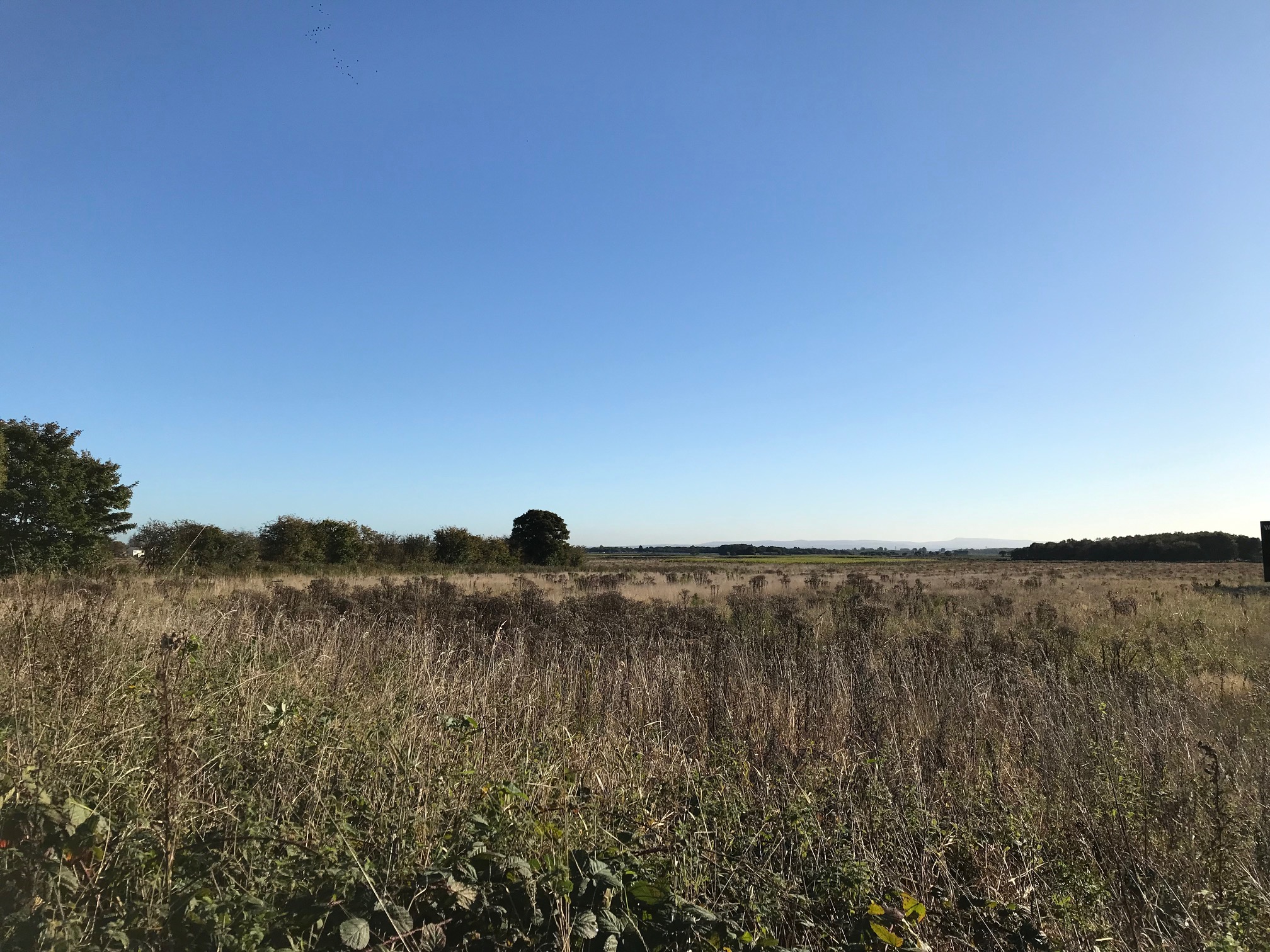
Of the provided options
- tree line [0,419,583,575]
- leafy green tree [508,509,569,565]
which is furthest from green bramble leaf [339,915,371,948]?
leafy green tree [508,509,569,565]

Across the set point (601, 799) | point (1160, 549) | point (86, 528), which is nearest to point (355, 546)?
point (86, 528)

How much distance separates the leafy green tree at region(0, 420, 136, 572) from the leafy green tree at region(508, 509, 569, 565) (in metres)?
A: 27.7

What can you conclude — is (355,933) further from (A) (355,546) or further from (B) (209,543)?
(A) (355,546)

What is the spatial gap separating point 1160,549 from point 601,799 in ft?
289

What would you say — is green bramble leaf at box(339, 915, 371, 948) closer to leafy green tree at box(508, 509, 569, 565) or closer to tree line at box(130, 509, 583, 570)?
tree line at box(130, 509, 583, 570)

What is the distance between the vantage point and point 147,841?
2.74 m

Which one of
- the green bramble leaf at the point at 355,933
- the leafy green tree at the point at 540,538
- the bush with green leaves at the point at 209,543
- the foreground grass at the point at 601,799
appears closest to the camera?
the green bramble leaf at the point at 355,933

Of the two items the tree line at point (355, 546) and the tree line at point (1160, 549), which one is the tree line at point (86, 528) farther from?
the tree line at point (1160, 549)

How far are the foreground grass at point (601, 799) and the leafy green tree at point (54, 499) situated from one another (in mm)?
24404

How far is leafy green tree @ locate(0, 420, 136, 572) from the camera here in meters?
25.5

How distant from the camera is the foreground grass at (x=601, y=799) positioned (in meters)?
2.29

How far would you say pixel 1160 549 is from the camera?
234ft

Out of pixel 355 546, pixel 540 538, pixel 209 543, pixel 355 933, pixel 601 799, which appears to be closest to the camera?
pixel 355 933

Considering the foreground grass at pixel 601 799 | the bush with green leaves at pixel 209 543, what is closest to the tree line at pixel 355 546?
the bush with green leaves at pixel 209 543
